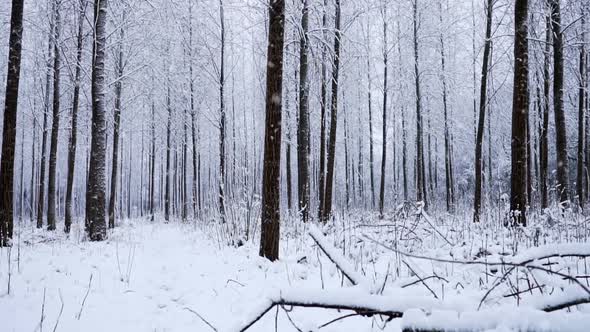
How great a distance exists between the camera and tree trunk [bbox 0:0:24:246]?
21.1 ft

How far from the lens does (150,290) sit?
369 centimetres

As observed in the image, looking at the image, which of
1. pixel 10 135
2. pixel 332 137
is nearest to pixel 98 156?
pixel 10 135

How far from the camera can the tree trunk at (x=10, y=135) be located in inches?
254

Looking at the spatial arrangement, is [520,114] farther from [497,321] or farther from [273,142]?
[497,321]

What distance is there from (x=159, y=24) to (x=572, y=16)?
15.7 m

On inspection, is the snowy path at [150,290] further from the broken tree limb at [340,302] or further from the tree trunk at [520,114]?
the tree trunk at [520,114]

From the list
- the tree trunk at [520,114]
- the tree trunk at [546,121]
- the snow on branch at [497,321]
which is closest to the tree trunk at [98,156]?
the snow on branch at [497,321]

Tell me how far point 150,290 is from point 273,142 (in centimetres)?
228

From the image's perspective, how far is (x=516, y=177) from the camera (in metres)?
6.51

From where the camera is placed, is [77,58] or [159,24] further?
[159,24]

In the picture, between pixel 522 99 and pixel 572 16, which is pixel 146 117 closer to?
pixel 522 99

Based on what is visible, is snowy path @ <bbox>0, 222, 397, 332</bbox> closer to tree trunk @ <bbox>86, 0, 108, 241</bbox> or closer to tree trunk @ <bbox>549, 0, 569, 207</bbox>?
tree trunk @ <bbox>86, 0, 108, 241</bbox>

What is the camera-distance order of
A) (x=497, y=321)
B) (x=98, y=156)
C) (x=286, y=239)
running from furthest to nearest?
(x=98, y=156) → (x=286, y=239) → (x=497, y=321)

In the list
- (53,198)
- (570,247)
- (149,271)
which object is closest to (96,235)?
(149,271)
